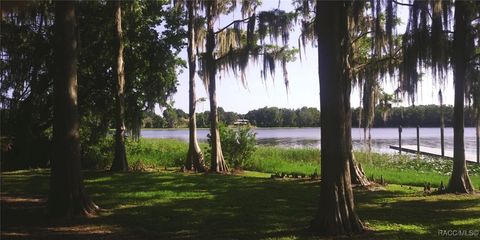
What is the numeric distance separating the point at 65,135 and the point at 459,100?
30.3 feet

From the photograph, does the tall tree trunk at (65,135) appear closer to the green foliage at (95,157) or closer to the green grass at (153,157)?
the green foliage at (95,157)

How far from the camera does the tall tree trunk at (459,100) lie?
1153 centimetres

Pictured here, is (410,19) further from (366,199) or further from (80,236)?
(80,236)

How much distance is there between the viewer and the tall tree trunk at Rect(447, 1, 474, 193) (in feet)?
37.8

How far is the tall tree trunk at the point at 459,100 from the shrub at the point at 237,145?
8655mm

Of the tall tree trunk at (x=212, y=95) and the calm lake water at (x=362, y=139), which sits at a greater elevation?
the tall tree trunk at (x=212, y=95)

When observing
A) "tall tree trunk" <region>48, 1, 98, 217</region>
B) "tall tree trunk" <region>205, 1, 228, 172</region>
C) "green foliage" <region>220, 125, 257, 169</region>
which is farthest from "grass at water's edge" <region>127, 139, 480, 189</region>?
"tall tree trunk" <region>48, 1, 98, 217</region>

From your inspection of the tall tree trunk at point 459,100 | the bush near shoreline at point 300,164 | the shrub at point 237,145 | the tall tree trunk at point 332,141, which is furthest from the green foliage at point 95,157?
the tall tree trunk at point 332,141

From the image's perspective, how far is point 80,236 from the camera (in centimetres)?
656

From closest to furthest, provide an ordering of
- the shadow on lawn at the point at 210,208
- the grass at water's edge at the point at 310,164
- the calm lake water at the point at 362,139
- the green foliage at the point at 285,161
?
the shadow on lawn at the point at 210,208 < the grass at water's edge at the point at 310,164 < the green foliage at the point at 285,161 < the calm lake water at the point at 362,139

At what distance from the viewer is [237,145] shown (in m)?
19.0

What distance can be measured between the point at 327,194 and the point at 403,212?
2583 millimetres

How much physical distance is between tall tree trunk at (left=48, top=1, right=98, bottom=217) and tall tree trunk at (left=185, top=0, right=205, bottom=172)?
29.5 feet

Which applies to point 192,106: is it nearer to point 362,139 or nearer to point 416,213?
point 416,213
